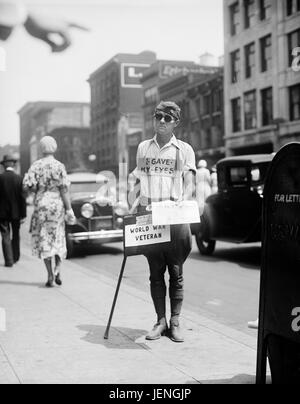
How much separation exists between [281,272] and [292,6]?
7.01ft

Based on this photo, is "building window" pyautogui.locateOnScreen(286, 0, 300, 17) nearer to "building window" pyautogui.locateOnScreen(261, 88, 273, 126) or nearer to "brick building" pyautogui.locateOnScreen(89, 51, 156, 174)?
"brick building" pyautogui.locateOnScreen(89, 51, 156, 174)

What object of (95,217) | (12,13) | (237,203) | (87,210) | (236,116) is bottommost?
(95,217)

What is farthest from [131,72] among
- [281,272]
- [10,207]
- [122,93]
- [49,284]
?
[10,207]

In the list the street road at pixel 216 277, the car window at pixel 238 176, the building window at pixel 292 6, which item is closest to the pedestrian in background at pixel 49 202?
Answer: the street road at pixel 216 277

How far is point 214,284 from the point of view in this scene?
7.99 m

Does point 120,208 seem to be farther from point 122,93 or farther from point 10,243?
point 122,93

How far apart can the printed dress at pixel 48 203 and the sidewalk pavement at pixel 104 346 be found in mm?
699

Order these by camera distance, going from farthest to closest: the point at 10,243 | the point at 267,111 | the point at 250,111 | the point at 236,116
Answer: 1. the point at 267,111
2. the point at 250,111
3. the point at 236,116
4. the point at 10,243

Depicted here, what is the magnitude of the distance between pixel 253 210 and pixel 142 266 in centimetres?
195

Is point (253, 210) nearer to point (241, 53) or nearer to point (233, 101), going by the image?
point (241, 53)

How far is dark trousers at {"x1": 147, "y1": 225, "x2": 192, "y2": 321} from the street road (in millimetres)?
A: 655

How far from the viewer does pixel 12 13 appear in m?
3.61

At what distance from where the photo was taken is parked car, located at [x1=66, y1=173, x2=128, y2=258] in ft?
37.0

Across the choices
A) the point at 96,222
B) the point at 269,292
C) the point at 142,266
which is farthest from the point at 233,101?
Answer: the point at 269,292
